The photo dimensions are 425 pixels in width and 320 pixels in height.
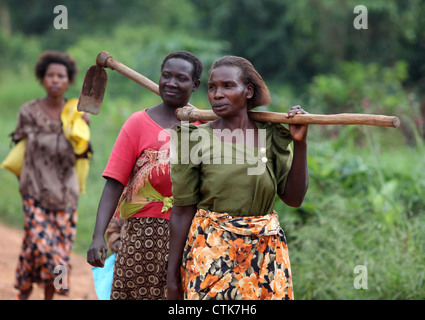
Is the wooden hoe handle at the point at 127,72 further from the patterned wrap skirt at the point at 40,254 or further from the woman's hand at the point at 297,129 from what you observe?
the patterned wrap skirt at the point at 40,254

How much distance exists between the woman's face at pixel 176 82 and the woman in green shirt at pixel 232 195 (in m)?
0.53

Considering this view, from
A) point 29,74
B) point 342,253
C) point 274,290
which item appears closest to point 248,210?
point 274,290

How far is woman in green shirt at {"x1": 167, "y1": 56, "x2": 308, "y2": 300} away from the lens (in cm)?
261

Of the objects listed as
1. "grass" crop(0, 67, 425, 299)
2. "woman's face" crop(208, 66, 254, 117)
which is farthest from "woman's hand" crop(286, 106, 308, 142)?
"grass" crop(0, 67, 425, 299)

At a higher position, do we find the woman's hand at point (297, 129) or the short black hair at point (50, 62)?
the short black hair at point (50, 62)

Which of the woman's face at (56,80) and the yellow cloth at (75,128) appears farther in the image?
the woman's face at (56,80)

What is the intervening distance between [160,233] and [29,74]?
1439cm

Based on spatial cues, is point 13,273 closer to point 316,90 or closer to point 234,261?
point 234,261

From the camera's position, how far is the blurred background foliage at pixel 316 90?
4.71 m

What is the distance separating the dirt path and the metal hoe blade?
2366 mm

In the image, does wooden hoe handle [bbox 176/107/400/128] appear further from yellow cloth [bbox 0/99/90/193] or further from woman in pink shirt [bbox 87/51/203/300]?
yellow cloth [bbox 0/99/90/193]

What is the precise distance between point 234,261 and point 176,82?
105 centimetres

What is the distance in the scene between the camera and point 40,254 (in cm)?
511

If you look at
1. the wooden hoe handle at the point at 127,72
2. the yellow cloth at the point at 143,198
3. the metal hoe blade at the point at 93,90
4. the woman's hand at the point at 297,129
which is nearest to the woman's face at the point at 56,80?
the metal hoe blade at the point at 93,90
